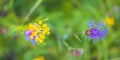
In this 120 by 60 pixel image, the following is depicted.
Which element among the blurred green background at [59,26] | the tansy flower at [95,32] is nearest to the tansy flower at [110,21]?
the blurred green background at [59,26]

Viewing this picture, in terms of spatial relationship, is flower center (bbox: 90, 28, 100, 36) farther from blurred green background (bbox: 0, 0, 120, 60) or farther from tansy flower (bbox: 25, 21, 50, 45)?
blurred green background (bbox: 0, 0, 120, 60)

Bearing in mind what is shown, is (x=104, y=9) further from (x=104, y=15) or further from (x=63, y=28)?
(x=63, y=28)

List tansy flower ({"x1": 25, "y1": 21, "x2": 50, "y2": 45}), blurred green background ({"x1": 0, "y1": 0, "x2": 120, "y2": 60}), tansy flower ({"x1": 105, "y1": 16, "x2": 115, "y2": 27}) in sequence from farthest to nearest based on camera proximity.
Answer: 1. tansy flower ({"x1": 105, "y1": 16, "x2": 115, "y2": 27})
2. blurred green background ({"x1": 0, "y1": 0, "x2": 120, "y2": 60})
3. tansy flower ({"x1": 25, "y1": 21, "x2": 50, "y2": 45})

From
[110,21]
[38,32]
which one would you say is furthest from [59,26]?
[38,32]

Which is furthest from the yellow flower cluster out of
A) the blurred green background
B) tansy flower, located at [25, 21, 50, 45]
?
the blurred green background

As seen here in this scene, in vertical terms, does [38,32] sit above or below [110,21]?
below

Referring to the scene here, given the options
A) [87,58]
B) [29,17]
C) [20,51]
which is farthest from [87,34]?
[20,51]

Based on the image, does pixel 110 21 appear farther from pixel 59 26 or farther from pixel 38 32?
pixel 38 32
